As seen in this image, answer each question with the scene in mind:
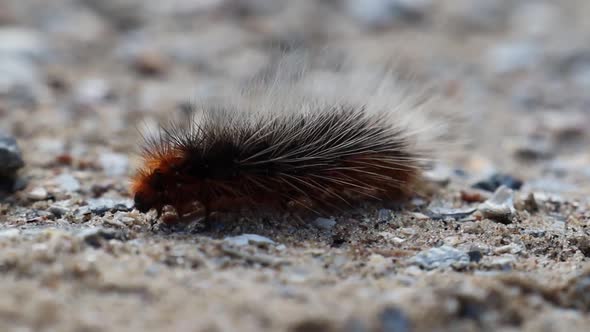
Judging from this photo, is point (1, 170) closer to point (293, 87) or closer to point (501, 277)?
point (293, 87)

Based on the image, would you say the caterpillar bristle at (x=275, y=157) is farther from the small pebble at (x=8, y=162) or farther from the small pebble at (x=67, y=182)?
the small pebble at (x=8, y=162)

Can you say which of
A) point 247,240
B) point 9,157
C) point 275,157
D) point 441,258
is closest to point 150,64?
point 9,157

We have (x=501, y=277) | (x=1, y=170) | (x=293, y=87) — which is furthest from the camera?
(x=1, y=170)

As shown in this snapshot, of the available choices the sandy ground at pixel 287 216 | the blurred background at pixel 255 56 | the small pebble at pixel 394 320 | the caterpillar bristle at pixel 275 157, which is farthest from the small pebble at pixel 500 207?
the small pebble at pixel 394 320

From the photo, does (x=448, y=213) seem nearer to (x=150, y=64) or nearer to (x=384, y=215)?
(x=384, y=215)

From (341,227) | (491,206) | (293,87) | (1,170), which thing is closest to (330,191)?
(341,227)

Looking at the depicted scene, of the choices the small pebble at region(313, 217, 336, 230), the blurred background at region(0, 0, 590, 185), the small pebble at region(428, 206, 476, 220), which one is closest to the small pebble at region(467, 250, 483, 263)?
the small pebble at region(428, 206, 476, 220)

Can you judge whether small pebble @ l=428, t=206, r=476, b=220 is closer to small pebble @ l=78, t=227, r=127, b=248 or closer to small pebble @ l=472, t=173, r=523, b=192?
small pebble @ l=472, t=173, r=523, b=192
